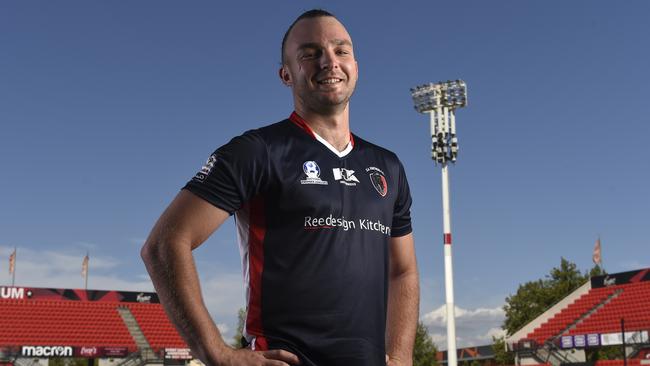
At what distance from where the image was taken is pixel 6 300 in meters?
40.8

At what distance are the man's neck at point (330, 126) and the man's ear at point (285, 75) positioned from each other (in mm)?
187

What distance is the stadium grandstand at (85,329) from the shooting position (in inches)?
1405

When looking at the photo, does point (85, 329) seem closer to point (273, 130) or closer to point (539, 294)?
point (539, 294)

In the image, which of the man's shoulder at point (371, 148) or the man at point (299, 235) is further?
the man's shoulder at point (371, 148)

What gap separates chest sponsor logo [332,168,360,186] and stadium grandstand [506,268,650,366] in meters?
31.3

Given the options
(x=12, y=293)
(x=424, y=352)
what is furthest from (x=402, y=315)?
(x=424, y=352)

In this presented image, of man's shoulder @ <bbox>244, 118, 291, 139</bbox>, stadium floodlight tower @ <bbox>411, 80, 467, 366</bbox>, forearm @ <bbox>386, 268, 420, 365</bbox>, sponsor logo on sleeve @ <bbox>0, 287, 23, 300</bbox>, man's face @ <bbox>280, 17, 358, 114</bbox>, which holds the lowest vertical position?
forearm @ <bbox>386, 268, 420, 365</bbox>

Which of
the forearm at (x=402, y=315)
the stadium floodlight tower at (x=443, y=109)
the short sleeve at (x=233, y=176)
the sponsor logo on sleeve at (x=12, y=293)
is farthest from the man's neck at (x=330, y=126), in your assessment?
the sponsor logo on sleeve at (x=12, y=293)

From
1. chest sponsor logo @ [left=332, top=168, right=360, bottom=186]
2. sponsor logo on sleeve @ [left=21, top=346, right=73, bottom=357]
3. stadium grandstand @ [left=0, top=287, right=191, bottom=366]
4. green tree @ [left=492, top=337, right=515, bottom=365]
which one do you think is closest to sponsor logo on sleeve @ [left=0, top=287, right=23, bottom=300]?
stadium grandstand @ [left=0, top=287, right=191, bottom=366]

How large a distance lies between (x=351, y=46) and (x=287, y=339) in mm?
1289

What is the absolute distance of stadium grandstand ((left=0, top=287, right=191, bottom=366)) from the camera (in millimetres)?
35688

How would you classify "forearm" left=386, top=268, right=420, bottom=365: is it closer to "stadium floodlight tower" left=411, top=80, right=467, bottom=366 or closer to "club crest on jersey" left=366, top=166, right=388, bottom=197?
"club crest on jersey" left=366, top=166, right=388, bottom=197

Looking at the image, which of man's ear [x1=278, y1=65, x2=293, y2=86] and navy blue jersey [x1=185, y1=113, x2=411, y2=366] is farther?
man's ear [x1=278, y1=65, x2=293, y2=86]

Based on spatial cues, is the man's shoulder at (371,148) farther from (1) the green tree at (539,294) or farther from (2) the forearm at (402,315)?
(1) the green tree at (539,294)
